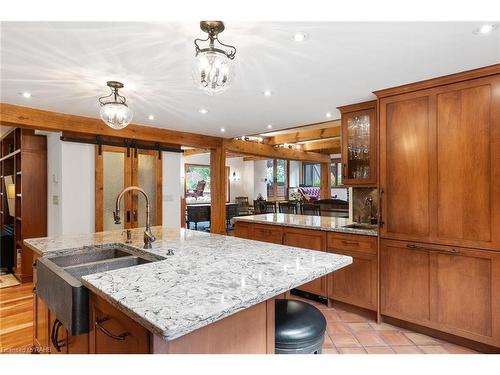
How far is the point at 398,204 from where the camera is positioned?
271 cm

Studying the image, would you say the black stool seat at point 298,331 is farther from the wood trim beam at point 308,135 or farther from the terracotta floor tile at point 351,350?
the wood trim beam at point 308,135

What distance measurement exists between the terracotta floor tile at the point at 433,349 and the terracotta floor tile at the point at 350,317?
22.8 inches

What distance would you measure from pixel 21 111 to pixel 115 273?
2.97 m

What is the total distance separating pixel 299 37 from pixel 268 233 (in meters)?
2.44

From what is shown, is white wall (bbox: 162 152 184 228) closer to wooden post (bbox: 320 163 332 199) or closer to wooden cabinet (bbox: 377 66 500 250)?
wooden cabinet (bbox: 377 66 500 250)

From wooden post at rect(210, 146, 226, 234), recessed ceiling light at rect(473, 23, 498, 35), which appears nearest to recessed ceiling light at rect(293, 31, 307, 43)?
recessed ceiling light at rect(473, 23, 498, 35)

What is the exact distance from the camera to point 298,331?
1.40m

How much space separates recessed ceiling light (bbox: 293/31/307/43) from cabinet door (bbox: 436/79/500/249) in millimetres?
1394

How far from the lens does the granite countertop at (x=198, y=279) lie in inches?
38.7

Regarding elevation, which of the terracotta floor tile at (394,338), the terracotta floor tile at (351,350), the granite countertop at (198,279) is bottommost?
the terracotta floor tile at (351,350)

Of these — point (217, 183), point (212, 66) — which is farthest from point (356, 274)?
point (217, 183)

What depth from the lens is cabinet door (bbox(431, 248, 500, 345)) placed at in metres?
2.20

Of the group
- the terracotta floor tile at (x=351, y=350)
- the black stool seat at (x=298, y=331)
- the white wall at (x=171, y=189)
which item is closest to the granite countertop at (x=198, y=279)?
the black stool seat at (x=298, y=331)

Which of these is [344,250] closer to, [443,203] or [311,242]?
[311,242]
